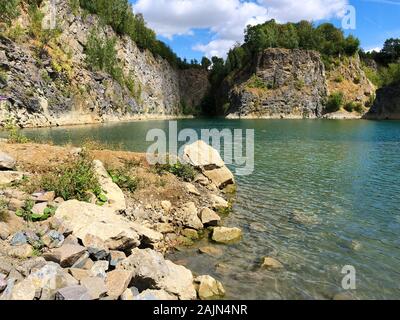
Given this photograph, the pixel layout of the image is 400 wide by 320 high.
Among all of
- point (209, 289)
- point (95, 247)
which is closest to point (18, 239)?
point (95, 247)

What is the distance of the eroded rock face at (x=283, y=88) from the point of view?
14425cm

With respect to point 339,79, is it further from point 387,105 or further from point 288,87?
point 387,105

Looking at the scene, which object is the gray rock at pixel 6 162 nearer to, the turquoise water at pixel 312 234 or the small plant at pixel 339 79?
the turquoise water at pixel 312 234

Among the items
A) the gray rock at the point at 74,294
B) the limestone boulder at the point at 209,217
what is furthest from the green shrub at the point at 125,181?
the gray rock at the point at 74,294

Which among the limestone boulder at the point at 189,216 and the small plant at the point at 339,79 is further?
the small plant at the point at 339,79

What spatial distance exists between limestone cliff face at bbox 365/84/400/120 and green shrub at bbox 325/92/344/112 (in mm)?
12246

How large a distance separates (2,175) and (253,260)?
10466 mm

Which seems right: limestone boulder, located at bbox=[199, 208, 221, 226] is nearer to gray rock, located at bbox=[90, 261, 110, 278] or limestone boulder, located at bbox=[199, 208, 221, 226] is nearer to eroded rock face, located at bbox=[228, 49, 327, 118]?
gray rock, located at bbox=[90, 261, 110, 278]

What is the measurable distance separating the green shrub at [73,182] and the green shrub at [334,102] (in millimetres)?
140658

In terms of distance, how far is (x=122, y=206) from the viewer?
1628 cm

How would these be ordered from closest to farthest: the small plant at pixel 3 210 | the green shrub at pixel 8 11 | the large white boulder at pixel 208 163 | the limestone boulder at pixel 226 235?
the small plant at pixel 3 210 < the limestone boulder at pixel 226 235 < the large white boulder at pixel 208 163 < the green shrub at pixel 8 11

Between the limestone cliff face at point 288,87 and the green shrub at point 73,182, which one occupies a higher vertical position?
the limestone cliff face at point 288,87

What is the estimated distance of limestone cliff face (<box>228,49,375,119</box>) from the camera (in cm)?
14450

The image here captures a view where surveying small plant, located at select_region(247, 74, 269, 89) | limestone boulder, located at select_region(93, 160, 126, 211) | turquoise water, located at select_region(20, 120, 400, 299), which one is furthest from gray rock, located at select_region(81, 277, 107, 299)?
small plant, located at select_region(247, 74, 269, 89)
